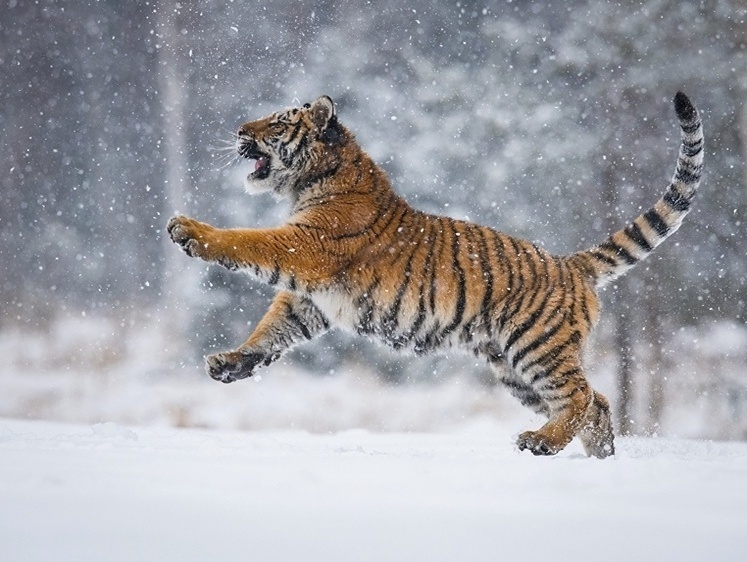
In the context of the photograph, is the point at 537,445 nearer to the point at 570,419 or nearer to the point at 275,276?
the point at 570,419

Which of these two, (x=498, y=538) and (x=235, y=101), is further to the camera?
(x=235, y=101)

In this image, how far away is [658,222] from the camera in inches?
160

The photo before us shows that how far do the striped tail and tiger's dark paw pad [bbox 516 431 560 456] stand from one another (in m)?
0.91

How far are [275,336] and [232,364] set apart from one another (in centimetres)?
28

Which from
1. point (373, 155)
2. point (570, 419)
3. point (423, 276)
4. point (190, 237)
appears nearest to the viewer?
point (190, 237)

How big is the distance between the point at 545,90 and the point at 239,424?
191 inches

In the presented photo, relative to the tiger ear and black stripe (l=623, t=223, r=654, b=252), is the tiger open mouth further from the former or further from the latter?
black stripe (l=623, t=223, r=654, b=252)

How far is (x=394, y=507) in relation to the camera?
2529 millimetres

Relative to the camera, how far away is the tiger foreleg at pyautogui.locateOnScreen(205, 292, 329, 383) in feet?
12.4

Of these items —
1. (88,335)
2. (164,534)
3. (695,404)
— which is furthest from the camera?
(88,335)

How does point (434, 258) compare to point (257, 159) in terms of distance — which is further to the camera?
point (257, 159)

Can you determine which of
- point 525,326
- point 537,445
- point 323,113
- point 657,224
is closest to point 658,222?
point 657,224

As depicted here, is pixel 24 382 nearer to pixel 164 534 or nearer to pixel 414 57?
pixel 414 57

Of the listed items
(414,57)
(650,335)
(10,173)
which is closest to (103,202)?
(10,173)
